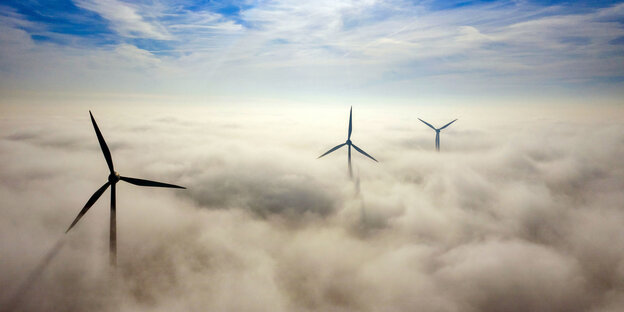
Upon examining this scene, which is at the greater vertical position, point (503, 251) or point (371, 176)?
point (371, 176)

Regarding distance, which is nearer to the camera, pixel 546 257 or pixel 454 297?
pixel 454 297

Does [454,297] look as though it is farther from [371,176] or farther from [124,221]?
[124,221]

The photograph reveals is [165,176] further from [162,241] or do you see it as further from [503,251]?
[503,251]

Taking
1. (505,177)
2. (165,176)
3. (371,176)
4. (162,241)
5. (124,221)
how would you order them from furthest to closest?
(505,177), (371,176), (165,176), (124,221), (162,241)

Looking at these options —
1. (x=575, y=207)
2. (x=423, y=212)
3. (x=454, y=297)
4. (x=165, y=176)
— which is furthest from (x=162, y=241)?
(x=575, y=207)

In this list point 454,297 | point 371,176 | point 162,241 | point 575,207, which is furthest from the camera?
point 371,176

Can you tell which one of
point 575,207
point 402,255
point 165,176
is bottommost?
point 575,207

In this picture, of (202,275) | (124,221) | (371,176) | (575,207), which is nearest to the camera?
(202,275)

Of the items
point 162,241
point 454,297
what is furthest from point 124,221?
point 454,297

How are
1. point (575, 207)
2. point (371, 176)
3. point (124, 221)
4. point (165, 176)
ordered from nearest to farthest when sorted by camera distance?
point (124, 221)
point (575, 207)
point (165, 176)
point (371, 176)
